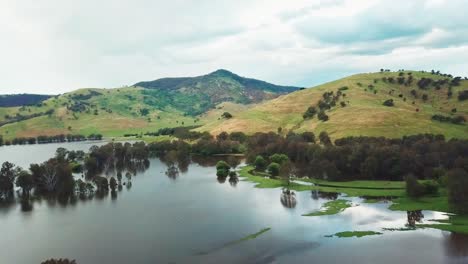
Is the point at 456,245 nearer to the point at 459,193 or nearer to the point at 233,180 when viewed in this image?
the point at 459,193

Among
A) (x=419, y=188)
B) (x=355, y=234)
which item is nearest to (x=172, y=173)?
(x=419, y=188)

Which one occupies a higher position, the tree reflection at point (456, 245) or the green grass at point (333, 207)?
the green grass at point (333, 207)

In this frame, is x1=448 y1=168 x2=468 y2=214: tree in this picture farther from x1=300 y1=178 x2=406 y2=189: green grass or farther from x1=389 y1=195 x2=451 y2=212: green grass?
x1=300 y1=178 x2=406 y2=189: green grass

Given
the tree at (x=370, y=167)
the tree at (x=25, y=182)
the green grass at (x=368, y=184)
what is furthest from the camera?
the tree at (x=25, y=182)

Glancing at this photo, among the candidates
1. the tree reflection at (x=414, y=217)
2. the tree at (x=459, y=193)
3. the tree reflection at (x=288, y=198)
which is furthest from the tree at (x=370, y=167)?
the tree at (x=459, y=193)

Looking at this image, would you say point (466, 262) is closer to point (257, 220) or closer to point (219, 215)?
point (257, 220)

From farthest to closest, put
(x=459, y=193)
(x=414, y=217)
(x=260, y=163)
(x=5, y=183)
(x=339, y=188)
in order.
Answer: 1. (x=260, y=163)
2. (x=5, y=183)
3. (x=339, y=188)
4. (x=414, y=217)
5. (x=459, y=193)

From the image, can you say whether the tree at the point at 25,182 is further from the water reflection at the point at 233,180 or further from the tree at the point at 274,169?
the tree at the point at 274,169

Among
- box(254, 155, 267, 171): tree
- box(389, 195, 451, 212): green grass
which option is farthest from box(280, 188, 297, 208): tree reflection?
box(254, 155, 267, 171): tree
